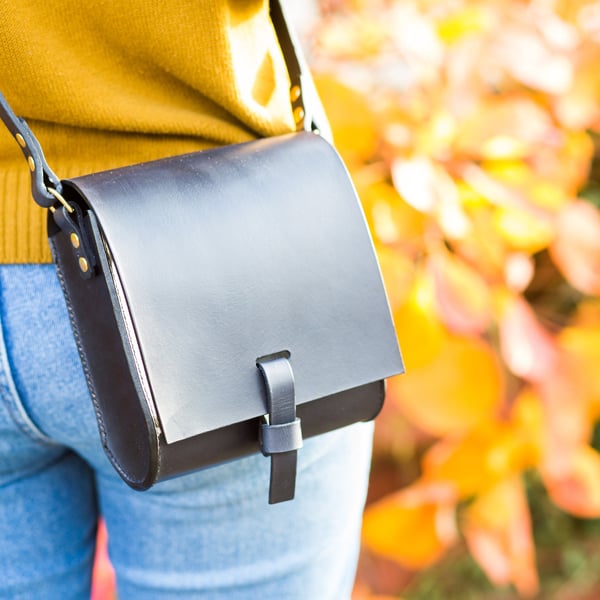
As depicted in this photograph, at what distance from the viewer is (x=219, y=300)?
600 mm

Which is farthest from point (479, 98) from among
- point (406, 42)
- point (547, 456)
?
point (547, 456)

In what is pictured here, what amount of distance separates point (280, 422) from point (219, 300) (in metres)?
0.09

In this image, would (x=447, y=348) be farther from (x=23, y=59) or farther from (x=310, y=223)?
(x=23, y=59)

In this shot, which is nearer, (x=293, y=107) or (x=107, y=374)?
(x=107, y=374)

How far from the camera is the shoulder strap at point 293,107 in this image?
0.58 meters

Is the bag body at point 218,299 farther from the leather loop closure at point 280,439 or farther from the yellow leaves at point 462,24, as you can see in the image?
the yellow leaves at point 462,24

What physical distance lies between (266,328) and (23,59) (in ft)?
0.83

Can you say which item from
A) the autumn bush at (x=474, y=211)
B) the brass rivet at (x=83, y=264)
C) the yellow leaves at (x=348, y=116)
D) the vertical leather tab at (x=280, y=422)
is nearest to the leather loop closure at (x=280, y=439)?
the vertical leather tab at (x=280, y=422)

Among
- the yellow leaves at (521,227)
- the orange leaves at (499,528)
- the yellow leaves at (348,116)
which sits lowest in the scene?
the orange leaves at (499,528)

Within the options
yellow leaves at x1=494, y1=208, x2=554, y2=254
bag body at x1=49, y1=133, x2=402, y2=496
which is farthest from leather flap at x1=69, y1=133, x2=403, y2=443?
yellow leaves at x1=494, y1=208, x2=554, y2=254

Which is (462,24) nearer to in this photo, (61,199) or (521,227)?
(521,227)

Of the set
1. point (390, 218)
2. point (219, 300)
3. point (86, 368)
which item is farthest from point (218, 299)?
point (390, 218)

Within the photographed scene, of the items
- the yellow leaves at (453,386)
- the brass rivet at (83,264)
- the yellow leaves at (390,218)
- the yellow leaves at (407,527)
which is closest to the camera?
the brass rivet at (83,264)

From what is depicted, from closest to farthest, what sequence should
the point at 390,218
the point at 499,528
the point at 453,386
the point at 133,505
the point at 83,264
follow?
the point at 83,264 → the point at 133,505 → the point at 390,218 → the point at 453,386 → the point at 499,528
